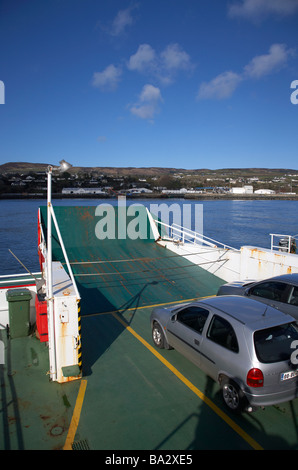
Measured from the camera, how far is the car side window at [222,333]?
462cm

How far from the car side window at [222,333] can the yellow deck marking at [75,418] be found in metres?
2.27

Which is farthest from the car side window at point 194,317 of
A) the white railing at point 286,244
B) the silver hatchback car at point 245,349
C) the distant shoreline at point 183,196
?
the distant shoreline at point 183,196

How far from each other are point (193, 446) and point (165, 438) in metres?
0.38

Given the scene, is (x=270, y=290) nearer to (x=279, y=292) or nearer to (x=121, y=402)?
(x=279, y=292)

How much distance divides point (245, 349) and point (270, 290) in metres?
2.82

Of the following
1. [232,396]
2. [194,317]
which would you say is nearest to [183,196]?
[194,317]

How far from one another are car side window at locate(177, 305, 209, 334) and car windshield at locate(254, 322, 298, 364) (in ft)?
3.52

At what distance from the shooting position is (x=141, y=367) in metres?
5.95

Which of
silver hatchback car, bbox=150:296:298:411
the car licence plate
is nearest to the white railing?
silver hatchback car, bbox=150:296:298:411

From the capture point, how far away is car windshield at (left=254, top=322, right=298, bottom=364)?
4.33m

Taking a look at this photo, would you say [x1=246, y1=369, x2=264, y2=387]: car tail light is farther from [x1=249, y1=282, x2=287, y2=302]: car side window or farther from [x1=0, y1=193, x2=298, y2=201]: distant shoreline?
[x1=0, y1=193, x2=298, y2=201]: distant shoreline

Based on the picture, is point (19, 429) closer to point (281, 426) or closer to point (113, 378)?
point (113, 378)
